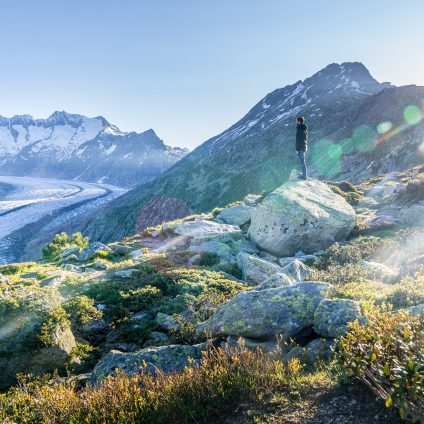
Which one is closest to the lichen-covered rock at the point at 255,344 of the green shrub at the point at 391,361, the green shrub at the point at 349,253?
the green shrub at the point at 391,361

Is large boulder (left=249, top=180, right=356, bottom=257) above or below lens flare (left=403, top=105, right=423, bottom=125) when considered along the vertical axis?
below

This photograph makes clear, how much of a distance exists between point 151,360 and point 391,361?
15.3ft

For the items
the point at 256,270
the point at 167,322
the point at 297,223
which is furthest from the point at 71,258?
the point at 297,223

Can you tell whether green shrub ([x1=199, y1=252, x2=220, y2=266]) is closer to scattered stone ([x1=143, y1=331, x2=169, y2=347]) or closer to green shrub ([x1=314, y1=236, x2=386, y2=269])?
green shrub ([x1=314, y1=236, x2=386, y2=269])

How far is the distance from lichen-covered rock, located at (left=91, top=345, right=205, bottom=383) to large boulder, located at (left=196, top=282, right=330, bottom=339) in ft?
2.79

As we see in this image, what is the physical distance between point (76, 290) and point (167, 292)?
3346mm

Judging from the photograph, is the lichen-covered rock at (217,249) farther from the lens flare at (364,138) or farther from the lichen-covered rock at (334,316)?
the lens flare at (364,138)

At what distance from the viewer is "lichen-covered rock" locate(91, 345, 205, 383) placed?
275 inches

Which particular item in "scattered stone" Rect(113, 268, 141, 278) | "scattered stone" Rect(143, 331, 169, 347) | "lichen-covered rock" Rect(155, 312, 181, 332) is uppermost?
"scattered stone" Rect(113, 268, 141, 278)

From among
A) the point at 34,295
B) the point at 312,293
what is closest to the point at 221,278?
the point at 312,293

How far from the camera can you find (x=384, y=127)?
8169 centimetres

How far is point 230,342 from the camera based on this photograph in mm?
7625

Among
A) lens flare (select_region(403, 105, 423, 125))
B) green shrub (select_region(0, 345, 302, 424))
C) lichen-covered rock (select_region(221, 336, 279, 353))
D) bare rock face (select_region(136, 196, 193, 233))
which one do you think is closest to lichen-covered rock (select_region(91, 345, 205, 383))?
lichen-covered rock (select_region(221, 336, 279, 353))

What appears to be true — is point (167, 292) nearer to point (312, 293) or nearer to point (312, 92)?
point (312, 293)
